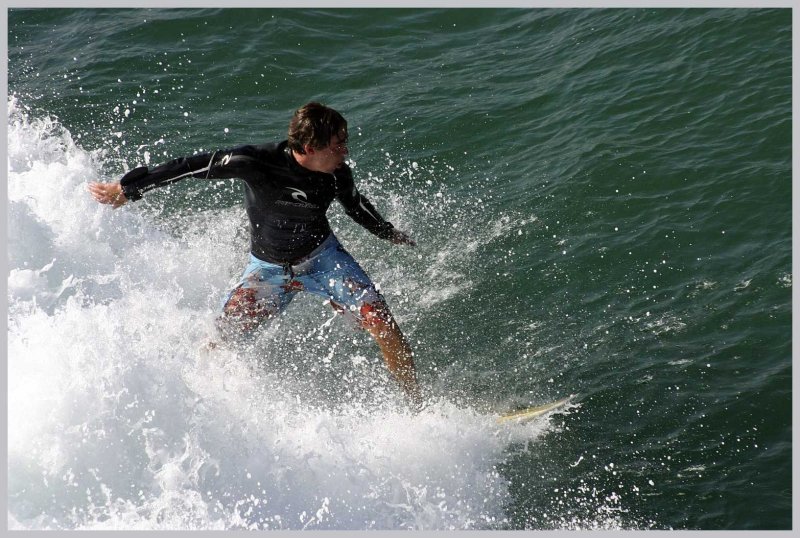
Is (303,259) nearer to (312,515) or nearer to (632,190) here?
(312,515)

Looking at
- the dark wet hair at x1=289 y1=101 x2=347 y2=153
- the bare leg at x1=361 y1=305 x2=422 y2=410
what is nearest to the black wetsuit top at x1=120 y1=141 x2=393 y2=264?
the dark wet hair at x1=289 y1=101 x2=347 y2=153

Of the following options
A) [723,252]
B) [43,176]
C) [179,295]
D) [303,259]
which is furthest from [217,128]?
[723,252]

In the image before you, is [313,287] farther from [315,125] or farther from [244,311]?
[315,125]

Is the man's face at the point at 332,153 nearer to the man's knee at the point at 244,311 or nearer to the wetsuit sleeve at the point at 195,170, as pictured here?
the wetsuit sleeve at the point at 195,170

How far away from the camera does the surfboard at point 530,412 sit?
698 cm

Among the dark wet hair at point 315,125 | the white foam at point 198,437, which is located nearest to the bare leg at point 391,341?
the white foam at point 198,437

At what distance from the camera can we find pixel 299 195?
6328 millimetres

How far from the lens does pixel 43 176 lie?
30.8 ft

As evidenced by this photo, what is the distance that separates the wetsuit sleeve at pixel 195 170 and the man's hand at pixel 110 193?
39 mm

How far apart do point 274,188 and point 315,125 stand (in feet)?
2.16

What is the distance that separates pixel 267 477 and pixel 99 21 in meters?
12.0

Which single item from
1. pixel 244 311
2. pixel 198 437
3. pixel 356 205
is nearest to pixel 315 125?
pixel 356 205

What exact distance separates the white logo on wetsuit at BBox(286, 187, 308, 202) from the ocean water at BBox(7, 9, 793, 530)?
1.45 m

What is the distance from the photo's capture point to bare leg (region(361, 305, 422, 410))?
6.61m
